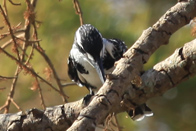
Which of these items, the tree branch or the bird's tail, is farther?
the bird's tail

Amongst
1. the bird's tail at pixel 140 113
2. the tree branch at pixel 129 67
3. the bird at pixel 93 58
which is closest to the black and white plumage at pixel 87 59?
the bird at pixel 93 58

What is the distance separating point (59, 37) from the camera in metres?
3.31

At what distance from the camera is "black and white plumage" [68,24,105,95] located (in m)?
2.53

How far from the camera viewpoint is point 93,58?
2.54m

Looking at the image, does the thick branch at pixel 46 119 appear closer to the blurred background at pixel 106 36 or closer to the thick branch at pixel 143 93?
the thick branch at pixel 143 93

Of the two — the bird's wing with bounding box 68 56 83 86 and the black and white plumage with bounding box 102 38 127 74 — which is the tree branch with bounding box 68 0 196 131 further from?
the bird's wing with bounding box 68 56 83 86

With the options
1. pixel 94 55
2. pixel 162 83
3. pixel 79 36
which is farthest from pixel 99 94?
pixel 79 36

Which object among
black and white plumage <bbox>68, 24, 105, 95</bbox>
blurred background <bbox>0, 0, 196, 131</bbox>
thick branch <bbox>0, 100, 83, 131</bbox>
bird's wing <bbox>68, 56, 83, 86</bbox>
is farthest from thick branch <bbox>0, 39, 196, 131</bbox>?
blurred background <bbox>0, 0, 196, 131</bbox>

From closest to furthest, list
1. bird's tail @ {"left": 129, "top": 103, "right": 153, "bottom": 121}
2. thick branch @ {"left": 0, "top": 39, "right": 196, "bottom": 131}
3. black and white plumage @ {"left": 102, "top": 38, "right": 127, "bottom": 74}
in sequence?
thick branch @ {"left": 0, "top": 39, "right": 196, "bottom": 131}, bird's tail @ {"left": 129, "top": 103, "right": 153, "bottom": 121}, black and white plumage @ {"left": 102, "top": 38, "right": 127, "bottom": 74}

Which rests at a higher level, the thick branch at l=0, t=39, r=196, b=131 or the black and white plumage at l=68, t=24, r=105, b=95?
the black and white plumage at l=68, t=24, r=105, b=95

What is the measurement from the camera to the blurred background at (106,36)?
3.25m

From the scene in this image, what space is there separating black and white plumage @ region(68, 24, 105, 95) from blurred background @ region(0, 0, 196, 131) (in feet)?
1.32

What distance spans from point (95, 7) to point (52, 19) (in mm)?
291

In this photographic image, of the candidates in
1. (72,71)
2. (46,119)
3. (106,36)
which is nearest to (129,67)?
(46,119)
